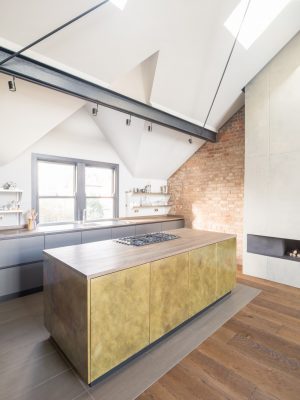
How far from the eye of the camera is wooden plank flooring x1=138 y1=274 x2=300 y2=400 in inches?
63.9

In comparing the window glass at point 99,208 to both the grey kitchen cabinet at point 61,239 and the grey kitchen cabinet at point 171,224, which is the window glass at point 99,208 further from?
the grey kitchen cabinet at point 171,224

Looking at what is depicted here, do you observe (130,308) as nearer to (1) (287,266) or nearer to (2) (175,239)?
(2) (175,239)

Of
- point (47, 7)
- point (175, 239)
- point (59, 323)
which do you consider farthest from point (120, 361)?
point (47, 7)

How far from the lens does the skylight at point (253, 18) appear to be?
2.90 metres

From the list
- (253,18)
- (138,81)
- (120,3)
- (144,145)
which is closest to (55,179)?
(144,145)

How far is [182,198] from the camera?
577cm

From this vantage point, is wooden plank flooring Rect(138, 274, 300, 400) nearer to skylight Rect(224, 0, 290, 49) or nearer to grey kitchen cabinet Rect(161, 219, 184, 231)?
grey kitchen cabinet Rect(161, 219, 184, 231)

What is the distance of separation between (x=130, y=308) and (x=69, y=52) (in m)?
2.65

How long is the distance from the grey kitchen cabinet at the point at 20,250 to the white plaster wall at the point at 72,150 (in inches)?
26.0

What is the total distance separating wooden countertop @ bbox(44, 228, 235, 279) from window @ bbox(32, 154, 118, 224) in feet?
6.66

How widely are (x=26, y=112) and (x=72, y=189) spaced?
5.83 ft

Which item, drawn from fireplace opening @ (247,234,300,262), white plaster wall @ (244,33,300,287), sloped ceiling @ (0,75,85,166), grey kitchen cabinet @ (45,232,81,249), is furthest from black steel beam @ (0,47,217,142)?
fireplace opening @ (247,234,300,262)

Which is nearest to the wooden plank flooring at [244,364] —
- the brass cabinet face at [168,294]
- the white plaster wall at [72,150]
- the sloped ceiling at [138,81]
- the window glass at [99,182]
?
the brass cabinet face at [168,294]

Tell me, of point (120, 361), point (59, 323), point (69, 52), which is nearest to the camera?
point (120, 361)
